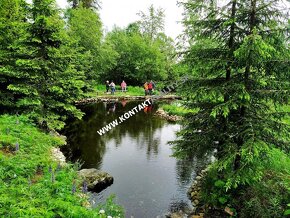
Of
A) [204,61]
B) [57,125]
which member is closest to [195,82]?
[204,61]

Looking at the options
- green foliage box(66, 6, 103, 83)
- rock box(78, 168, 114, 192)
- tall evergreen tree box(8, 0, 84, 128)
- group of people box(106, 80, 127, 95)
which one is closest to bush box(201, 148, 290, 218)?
rock box(78, 168, 114, 192)

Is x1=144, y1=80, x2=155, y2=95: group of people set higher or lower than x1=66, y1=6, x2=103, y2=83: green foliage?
lower

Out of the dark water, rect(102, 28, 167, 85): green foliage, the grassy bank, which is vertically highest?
rect(102, 28, 167, 85): green foliage

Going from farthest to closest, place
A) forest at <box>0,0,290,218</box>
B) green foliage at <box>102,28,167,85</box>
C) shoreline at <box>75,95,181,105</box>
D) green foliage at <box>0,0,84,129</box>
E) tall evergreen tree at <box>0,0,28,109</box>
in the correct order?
green foliage at <box>102,28,167,85</box> → shoreline at <box>75,95,181,105</box> → tall evergreen tree at <box>0,0,28,109</box> → green foliage at <box>0,0,84,129</box> → forest at <box>0,0,290,218</box>

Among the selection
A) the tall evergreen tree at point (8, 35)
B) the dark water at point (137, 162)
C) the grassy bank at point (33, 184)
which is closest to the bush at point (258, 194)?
the dark water at point (137, 162)

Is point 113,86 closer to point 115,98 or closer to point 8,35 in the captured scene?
point 115,98

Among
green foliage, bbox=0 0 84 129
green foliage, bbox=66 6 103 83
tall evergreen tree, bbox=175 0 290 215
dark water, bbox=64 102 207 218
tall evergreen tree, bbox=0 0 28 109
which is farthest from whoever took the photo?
green foliage, bbox=66 6 103 83

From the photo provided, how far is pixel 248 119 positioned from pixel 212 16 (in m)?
2.93

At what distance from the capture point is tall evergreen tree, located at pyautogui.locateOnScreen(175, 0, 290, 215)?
20.7 ft

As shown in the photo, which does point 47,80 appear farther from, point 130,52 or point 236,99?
point 130,52

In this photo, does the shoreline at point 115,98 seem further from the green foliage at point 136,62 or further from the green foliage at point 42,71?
the green foliage at point 42,71

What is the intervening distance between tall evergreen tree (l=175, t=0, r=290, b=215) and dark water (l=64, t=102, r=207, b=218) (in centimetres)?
204

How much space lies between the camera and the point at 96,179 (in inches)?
362

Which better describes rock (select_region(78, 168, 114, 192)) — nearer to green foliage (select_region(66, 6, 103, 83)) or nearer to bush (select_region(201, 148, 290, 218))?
bush (select_region(201, 148, 290, 218))
